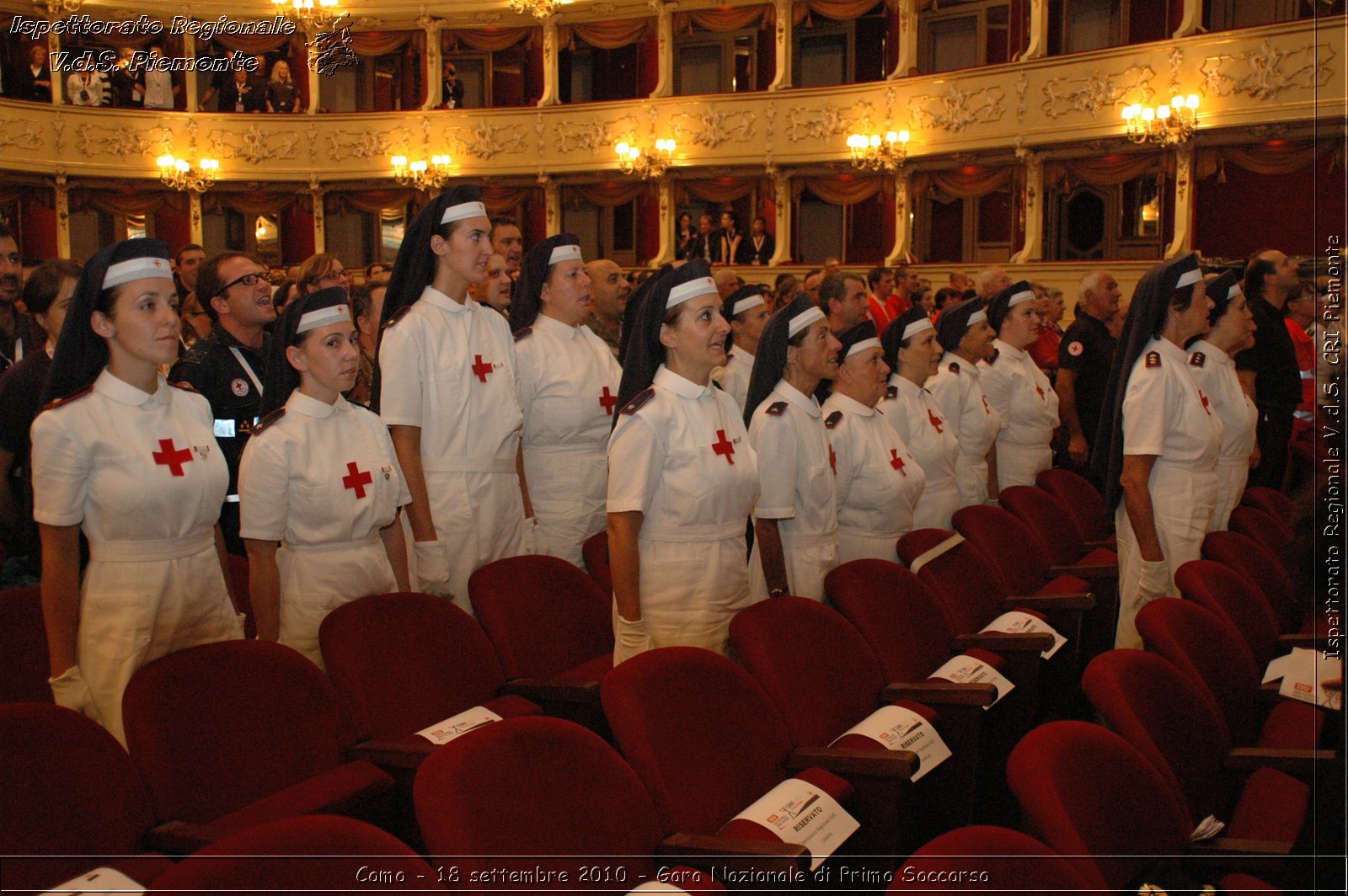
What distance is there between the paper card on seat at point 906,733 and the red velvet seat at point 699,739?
21 cm

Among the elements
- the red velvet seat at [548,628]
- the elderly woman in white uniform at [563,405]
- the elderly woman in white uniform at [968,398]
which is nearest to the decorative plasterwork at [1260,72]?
the elderly woman in white uniform at [968,398]

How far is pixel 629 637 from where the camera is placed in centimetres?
315

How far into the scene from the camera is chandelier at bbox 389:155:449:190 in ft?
57.6

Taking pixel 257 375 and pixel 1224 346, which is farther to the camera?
pixel 1224 346

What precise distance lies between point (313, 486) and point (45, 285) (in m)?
1.76

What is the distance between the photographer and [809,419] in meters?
3.70

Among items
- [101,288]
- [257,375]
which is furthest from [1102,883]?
[257,375]

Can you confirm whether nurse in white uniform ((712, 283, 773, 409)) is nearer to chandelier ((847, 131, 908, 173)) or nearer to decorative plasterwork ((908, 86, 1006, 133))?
decorative plasterwork ((908, 86, 1006, 133))

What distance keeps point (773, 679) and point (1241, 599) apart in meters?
1.88

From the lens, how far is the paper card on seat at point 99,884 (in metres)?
1.68

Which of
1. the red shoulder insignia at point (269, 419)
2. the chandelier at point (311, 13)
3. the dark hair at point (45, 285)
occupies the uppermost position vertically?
the chandelier at point (311, 13)

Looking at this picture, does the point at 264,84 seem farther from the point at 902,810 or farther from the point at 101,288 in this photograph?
the point at 902,810

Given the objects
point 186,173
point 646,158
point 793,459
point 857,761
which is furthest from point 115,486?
point 186,173

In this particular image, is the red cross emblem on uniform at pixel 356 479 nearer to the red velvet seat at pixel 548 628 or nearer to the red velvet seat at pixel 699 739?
the red velvet seat at pixel 548 628
